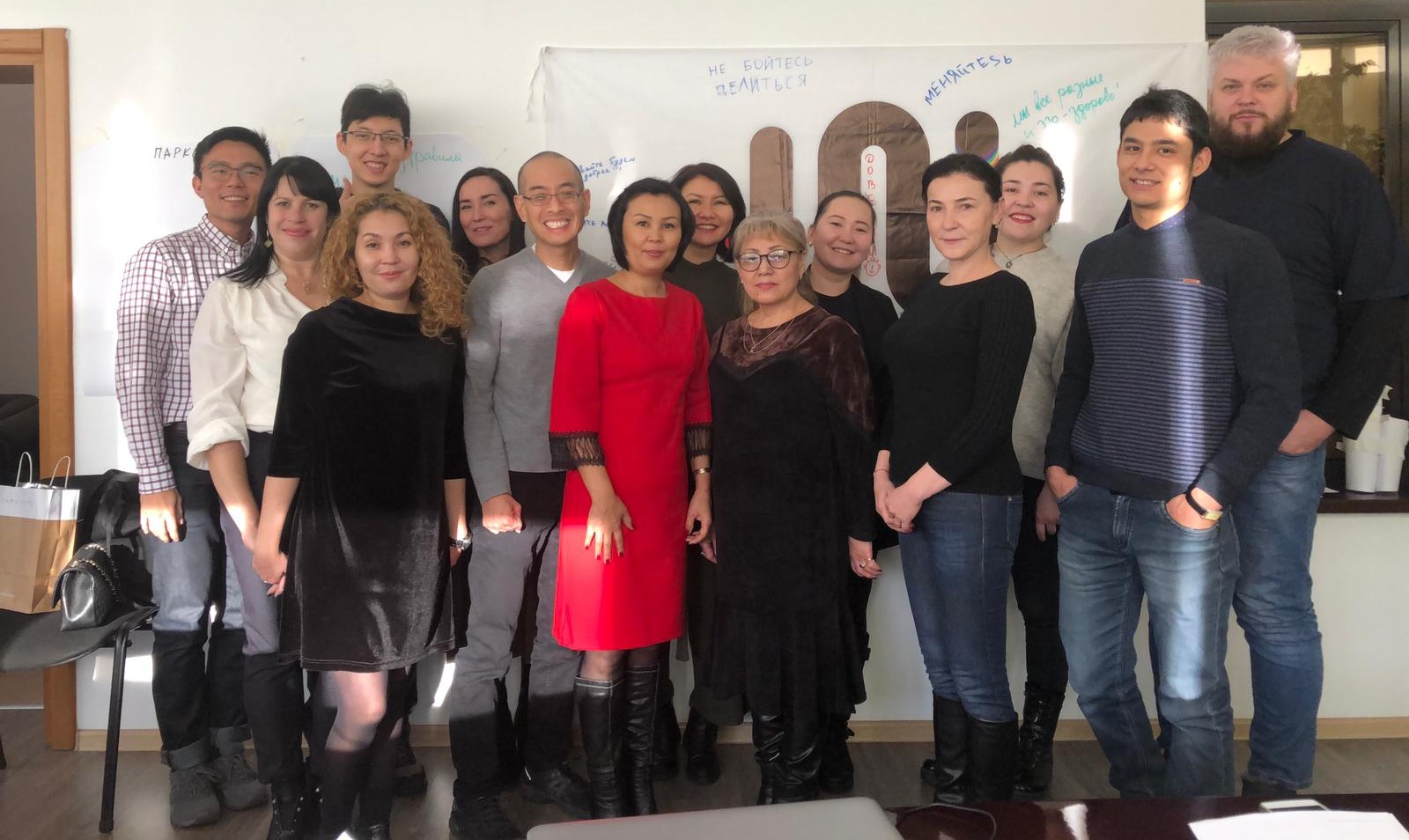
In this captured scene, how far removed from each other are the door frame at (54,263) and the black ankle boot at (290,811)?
111 cm

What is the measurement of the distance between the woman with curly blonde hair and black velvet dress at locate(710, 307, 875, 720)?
64 centimetres

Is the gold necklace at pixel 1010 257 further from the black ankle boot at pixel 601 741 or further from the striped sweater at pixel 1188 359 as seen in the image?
the black ankle boot at pixel 601 741

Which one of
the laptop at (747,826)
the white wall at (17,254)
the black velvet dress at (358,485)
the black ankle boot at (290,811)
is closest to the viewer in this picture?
the laptop at (747,826)

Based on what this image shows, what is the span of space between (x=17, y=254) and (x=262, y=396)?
16.0 ft

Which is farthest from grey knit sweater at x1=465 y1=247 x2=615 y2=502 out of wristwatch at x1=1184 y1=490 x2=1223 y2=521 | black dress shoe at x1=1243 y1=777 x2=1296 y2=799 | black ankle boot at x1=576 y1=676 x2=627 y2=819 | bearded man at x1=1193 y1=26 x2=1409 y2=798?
black dress shoe at x1=1243 y1=777 x2=1296 y2=799

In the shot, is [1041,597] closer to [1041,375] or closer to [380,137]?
[1041,375]

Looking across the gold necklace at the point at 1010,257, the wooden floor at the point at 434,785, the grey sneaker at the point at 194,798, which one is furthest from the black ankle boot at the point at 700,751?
the gold necklace at the point at 1010,257

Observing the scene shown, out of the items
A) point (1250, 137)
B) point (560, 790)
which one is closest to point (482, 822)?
point (560, 790)

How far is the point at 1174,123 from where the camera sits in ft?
5.88

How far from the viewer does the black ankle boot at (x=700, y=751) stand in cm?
246

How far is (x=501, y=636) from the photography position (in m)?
2.11

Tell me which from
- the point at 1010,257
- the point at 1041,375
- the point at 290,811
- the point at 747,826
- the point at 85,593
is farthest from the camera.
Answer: the point at 1010,257

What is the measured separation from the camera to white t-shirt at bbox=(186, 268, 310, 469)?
2.08 meters

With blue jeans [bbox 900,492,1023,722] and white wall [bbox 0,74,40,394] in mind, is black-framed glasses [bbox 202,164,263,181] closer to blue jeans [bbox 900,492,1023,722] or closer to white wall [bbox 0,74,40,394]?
blue jeans [bbox 900,492,1023,722]
